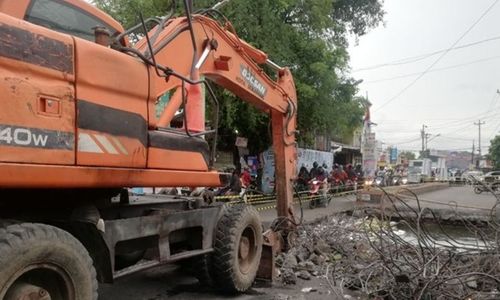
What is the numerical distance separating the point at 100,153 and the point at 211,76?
290 cm

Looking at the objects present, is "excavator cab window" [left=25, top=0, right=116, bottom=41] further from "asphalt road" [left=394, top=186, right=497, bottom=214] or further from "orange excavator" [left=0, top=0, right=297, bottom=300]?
"asphalt road" [left=394, top=186, right=497, bottom=214]

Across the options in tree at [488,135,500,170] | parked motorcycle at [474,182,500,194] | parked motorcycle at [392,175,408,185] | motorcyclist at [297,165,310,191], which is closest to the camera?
parked motorcycle at [474,182,500,194]

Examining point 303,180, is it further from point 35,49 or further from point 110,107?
point 35,49

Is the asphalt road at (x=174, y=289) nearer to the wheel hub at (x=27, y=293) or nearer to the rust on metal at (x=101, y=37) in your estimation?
the wheel hub at (x=27, y=293)

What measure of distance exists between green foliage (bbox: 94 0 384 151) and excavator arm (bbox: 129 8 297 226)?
25.5 feet

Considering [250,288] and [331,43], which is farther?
[331,43]

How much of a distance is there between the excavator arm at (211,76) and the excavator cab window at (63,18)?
53 centimetres

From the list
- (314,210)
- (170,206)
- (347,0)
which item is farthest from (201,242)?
(347,0)

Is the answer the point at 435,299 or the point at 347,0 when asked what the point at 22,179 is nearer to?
the point at 435,299

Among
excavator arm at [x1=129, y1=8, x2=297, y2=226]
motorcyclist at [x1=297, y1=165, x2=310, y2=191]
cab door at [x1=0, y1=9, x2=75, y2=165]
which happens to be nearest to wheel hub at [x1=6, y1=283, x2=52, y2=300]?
cab door at [x1=0, y1=9, x2=75, y2=165]

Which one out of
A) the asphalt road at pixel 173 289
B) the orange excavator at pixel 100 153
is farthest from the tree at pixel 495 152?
the orange excavator at pixel 100 153

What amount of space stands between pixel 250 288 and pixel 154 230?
2.26 m

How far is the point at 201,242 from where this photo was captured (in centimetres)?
618

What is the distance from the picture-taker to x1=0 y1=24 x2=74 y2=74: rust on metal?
3366 mm
